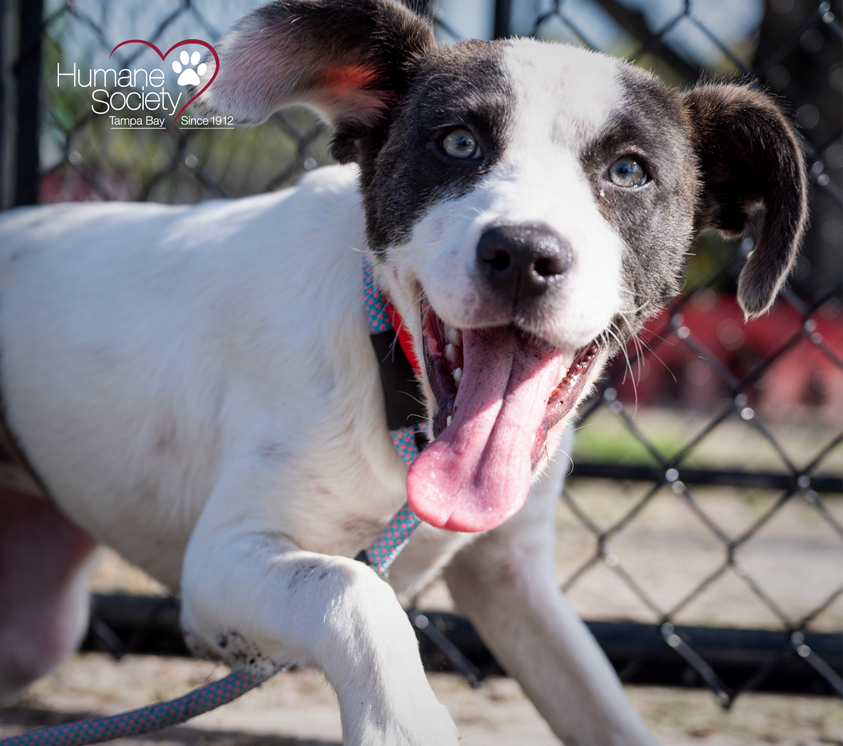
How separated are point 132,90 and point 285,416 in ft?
6.01

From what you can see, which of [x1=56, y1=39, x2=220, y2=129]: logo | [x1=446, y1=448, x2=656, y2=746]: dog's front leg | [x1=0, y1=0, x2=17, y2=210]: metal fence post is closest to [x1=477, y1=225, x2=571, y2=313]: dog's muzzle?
[x1=446, y1=448, x2=656, y2=746]: dog's front leg

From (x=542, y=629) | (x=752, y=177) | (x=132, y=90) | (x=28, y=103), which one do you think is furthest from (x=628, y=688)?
(x=28, y=103)

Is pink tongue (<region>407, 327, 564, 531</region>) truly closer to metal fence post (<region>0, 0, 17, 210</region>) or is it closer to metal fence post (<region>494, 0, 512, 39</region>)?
metal fence post (<region>494, 0, 512, 39</region>)

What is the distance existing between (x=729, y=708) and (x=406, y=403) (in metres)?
1.44

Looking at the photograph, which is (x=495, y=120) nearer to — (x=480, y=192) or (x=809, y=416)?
(x=480, y=192)

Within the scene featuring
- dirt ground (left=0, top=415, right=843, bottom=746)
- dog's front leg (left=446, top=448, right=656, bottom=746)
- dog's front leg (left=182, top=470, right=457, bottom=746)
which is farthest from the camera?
dirt ground (left=0, top=415, right=843, bottom=746)

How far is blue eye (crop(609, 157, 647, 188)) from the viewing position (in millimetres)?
1558

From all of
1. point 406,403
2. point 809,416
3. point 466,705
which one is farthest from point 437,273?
point 809,416

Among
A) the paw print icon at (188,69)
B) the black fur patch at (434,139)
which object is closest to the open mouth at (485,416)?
the black fur patch at (434,139)

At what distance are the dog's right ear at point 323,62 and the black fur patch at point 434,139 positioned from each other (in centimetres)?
9

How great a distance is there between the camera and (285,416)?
1.70 meters

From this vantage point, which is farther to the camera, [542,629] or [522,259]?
[542,629]

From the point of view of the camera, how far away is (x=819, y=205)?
7.57m

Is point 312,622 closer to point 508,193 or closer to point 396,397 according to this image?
point 396,397
